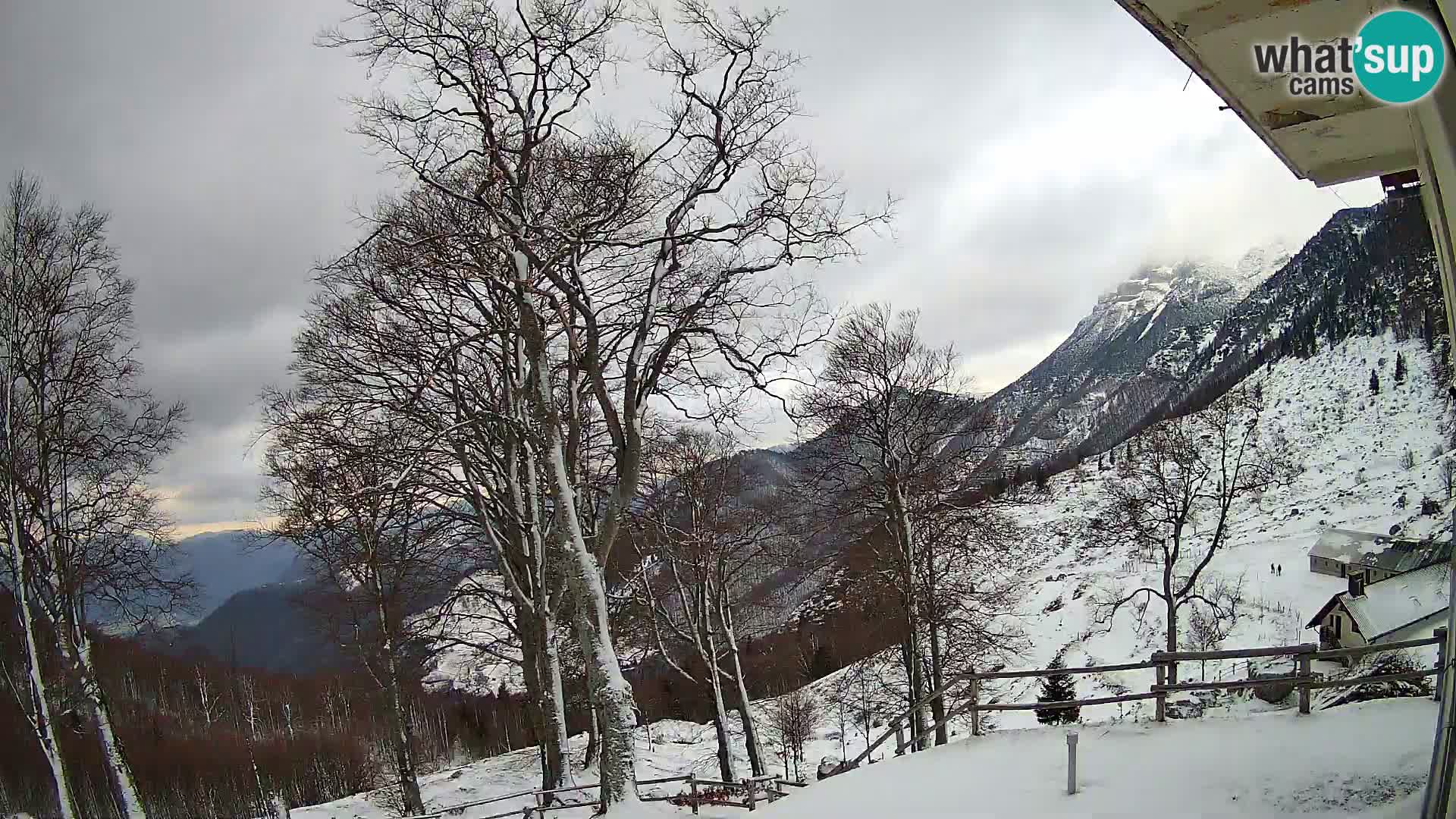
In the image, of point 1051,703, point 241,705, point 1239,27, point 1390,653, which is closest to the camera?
point 1239,27

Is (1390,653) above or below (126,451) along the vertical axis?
below

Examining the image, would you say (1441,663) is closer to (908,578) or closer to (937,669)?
(908,578)

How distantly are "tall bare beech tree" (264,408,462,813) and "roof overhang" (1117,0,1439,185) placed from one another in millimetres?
8891

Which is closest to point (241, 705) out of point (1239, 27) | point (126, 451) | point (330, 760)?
point (330, 760)

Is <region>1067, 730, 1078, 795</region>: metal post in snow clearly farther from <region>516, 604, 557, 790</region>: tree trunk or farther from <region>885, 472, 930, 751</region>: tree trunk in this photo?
<region>516, 604, 557, 790</region>: tree trunk

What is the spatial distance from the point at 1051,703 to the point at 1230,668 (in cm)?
2293

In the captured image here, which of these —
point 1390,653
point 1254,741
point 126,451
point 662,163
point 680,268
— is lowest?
point 1390,653

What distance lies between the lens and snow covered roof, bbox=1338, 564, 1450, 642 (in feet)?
50.0

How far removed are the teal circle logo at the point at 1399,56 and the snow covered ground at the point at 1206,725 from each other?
4005 mm

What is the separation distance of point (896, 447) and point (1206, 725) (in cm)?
782

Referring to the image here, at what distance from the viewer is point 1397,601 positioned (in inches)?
693

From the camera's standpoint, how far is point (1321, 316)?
3346 inches

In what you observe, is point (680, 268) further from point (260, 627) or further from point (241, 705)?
point (260, 627)

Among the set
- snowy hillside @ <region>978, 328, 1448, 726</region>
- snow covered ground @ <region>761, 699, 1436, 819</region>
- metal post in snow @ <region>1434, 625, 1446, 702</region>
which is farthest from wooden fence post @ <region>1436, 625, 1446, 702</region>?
snowy hillside @ <region>978, 328, 1448, 726</region>
